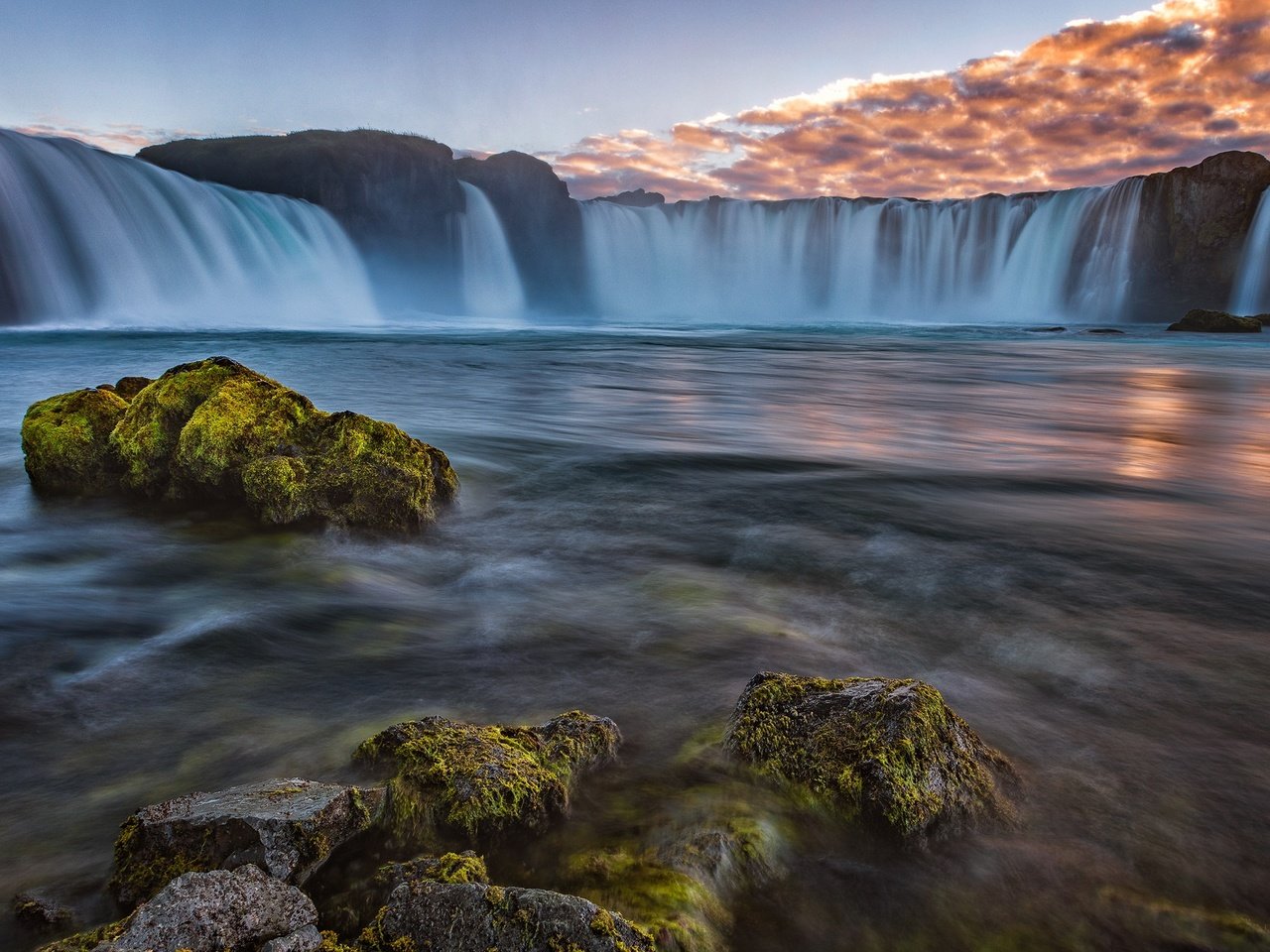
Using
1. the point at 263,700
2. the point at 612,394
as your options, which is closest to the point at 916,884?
the point at 263,700

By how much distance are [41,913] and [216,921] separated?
2.43 ft

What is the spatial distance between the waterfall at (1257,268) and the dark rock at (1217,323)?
11039mm

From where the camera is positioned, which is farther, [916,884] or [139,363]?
[139,363]

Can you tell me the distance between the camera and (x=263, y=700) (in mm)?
3084

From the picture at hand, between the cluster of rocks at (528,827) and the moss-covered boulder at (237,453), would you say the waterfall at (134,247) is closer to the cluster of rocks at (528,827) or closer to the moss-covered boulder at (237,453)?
the moss-covered boulder at (237,453)

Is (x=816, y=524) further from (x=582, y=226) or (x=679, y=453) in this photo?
(x=582, y=226)

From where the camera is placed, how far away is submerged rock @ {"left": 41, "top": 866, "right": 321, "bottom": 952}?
1.45 meters

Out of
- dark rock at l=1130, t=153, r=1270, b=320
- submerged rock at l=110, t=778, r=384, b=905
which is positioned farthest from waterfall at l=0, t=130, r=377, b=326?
dark rock at l=1130, t=153, r=1270, b=320

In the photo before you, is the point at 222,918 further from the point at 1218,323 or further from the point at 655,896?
the point at 1218,323

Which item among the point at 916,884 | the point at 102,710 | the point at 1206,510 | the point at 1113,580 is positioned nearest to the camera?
the point at 916,884

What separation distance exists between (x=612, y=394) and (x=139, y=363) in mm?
11281

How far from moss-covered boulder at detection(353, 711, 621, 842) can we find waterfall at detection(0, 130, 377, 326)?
3456 centimetres

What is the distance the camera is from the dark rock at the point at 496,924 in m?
1.51

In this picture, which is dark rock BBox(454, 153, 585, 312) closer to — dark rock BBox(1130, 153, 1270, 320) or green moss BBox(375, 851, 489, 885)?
dark rock BBox(1130, 153, 1270, 320)
